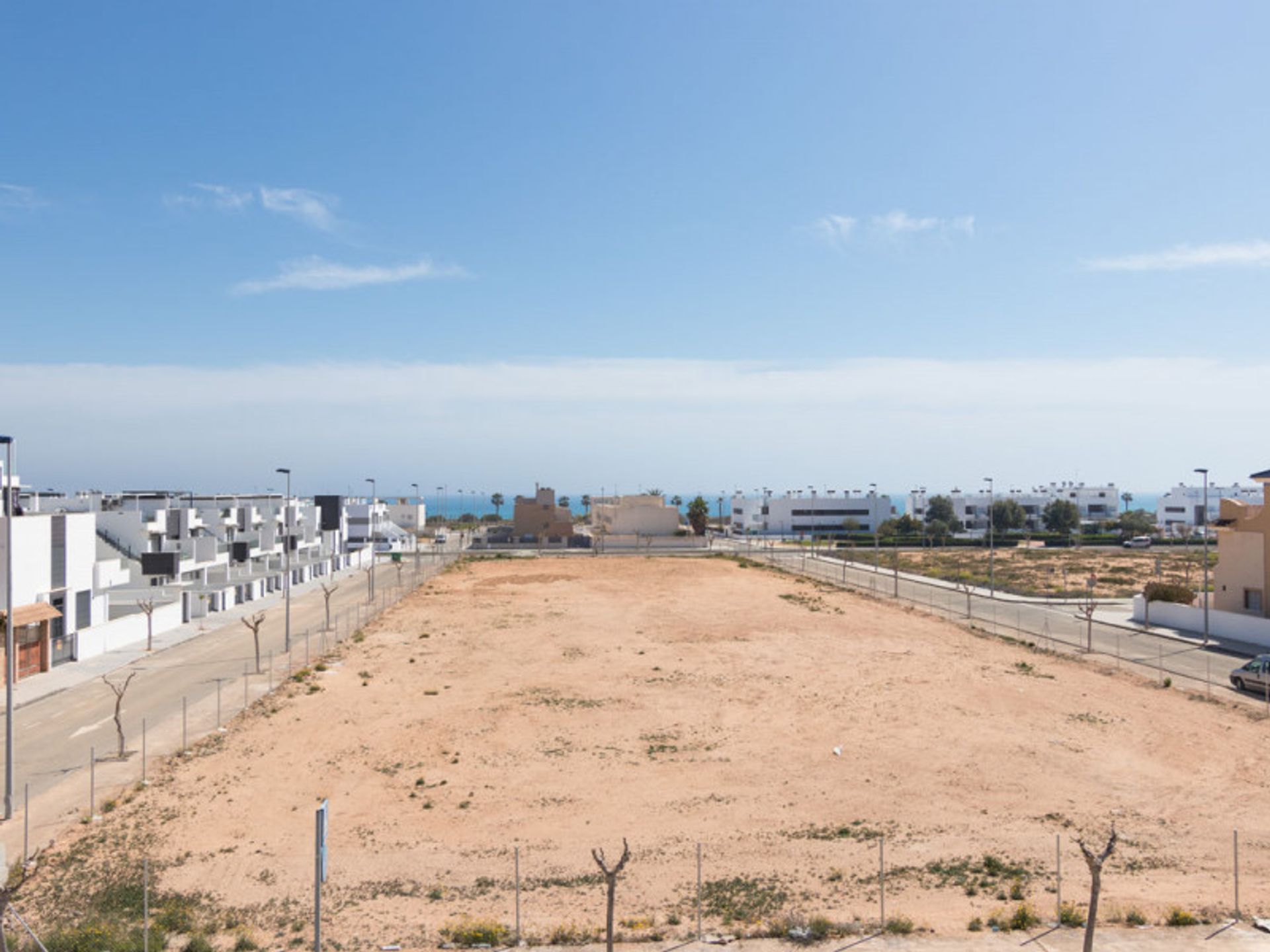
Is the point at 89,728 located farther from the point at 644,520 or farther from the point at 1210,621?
the point at 644,520

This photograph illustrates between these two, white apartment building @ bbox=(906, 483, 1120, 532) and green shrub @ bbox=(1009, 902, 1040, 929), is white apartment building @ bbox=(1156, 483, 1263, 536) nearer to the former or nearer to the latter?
white apartment building @ bbox=(906, 483, 1120, 532)

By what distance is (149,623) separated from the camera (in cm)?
4688

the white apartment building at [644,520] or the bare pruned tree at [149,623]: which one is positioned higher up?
the white apartment building at [644,520]

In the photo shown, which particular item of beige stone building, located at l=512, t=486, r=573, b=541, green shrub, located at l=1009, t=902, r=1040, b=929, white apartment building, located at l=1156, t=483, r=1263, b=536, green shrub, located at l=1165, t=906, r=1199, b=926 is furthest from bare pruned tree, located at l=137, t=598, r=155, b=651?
white apartment building, located at l=1156, t=483, r=1263, b=536

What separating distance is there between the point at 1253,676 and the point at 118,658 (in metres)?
52.3

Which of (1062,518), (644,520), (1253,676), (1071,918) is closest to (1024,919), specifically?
(1071,918)

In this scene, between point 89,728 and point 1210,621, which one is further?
point 1210,621

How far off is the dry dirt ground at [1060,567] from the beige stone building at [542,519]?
1683 inches

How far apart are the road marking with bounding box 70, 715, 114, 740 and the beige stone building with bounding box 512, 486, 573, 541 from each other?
307ft

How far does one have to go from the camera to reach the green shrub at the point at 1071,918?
51.1 ft

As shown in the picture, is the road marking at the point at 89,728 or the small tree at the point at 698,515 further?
the small tree at the point at 698,515

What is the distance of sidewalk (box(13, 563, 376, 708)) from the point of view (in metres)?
36.5

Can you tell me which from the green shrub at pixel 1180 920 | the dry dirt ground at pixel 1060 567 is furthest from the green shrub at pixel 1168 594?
the green shrub at pixel 1180 920

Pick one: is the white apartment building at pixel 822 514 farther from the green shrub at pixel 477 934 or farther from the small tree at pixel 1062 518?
the green shrub at pixel 477 934
